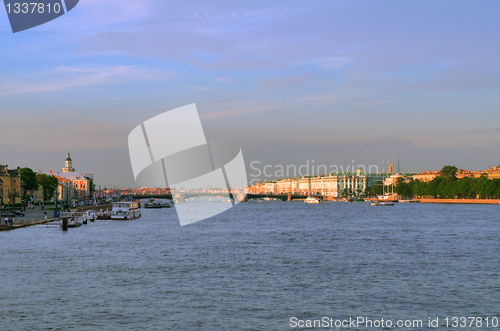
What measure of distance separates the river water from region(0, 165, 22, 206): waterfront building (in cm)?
6869

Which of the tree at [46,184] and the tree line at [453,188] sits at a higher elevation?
the tree at [46,184]

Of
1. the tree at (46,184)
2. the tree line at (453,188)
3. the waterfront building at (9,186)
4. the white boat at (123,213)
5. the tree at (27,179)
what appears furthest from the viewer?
the tree line at (453,188)

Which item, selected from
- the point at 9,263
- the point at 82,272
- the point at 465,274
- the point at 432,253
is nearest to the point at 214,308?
the point at 82,272

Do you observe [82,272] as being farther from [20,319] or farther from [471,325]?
[471,325]

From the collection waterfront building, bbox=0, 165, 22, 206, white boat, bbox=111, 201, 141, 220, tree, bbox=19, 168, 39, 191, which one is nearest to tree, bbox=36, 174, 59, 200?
tree, bbox=19, 168, 39, 191

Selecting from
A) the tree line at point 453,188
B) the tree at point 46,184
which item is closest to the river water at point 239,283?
the tree at point 46,184

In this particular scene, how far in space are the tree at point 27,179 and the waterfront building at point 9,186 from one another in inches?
96.9

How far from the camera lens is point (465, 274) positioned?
2708cm

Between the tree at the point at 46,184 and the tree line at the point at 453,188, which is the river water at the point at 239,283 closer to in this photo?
the tree at the point at 46,184

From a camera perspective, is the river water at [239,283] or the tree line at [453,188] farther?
the tree line at [453,188]

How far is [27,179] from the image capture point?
383ft

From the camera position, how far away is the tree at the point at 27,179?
11594cm

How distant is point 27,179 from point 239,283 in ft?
332

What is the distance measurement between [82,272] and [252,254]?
424 inches
